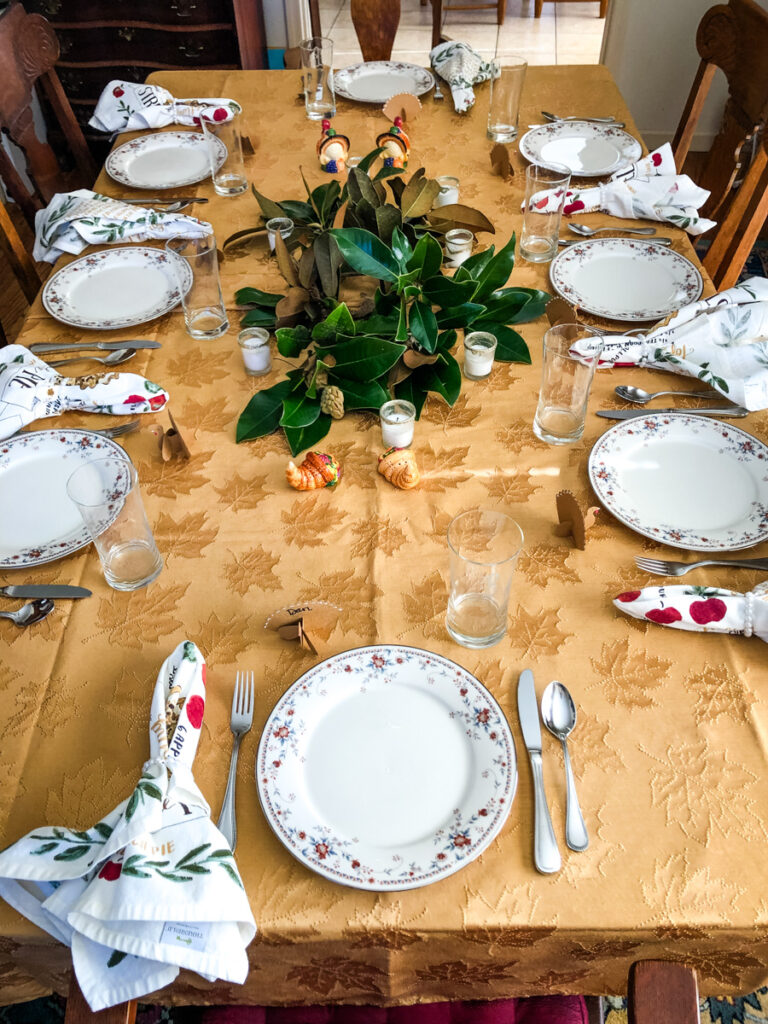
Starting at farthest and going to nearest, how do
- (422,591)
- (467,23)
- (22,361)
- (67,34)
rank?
(467,23), (67,34), (22,361), (422,591)

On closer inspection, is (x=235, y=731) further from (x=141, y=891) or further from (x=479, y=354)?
(x=479, y=354)

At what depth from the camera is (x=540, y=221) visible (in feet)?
4.38

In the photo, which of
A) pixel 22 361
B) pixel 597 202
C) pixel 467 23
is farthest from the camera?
pixel 467 23

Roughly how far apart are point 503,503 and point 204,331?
0.57m

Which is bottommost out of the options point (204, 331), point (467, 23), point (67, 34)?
point (467, 23)

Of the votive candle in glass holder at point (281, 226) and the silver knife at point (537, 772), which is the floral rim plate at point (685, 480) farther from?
the votive candle in glass holder at point (281, 226)

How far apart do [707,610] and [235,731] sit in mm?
490

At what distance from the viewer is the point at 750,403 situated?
3.46 ft

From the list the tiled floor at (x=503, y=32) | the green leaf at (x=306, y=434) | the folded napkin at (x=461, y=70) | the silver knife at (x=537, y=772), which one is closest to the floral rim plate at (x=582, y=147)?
the folded napkin at (x=461, y=70)

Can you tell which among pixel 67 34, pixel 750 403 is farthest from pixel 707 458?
pixel 67 34

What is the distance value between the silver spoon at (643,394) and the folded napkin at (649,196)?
44 cm

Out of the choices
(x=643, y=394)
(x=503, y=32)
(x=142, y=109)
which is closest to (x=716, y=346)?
(x=643, y=394)

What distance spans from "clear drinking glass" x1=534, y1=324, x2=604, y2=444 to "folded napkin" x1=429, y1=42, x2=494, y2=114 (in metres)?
0.93

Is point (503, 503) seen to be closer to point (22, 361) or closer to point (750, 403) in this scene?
point (750, 403)
